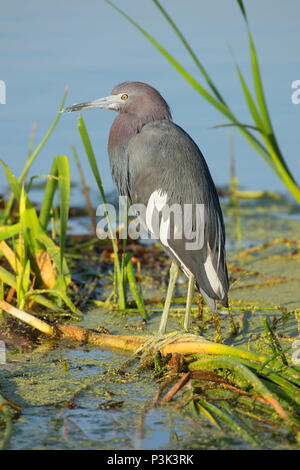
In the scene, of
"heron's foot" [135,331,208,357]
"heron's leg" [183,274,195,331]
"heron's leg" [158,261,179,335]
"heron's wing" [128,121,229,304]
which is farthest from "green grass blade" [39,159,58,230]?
"heron's foot" [135,331,208,357]

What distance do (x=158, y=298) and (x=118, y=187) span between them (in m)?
0.84

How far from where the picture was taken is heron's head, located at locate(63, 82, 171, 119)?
419cm

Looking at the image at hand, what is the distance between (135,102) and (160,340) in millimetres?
1528

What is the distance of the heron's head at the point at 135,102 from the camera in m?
4.19

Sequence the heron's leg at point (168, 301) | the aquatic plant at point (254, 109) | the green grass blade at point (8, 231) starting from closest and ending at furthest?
the aquatic plant at point (254, 109) → the heron's leg at point (168, 301) → the green grass blade at point (8, 231)

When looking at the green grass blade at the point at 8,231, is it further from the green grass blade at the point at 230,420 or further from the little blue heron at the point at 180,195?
the green grass blade at the point at 230,420

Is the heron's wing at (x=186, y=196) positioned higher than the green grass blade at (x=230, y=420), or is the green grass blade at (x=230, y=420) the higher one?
the heron's wing at (x=186, y=196)

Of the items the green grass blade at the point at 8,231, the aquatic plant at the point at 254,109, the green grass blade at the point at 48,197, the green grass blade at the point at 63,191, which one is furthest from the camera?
the green grass blade at the point at 48,197

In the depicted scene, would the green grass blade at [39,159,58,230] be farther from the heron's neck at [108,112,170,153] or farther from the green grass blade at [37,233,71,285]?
the heron's neck at [108,112,170,153]

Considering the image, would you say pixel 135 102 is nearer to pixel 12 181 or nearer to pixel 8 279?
pixel 12 181

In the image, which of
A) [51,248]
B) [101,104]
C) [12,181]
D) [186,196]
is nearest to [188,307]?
[186,196]

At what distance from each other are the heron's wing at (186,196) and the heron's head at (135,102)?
28 centimetres

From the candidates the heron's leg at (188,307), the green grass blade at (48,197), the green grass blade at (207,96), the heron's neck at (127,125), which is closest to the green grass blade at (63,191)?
the green grass blade at (48,197)

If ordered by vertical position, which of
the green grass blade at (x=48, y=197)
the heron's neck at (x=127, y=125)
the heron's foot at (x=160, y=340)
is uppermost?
the heron's neck at (x=127, y=125)
